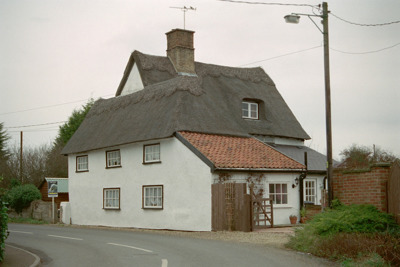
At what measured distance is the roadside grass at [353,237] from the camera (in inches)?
456

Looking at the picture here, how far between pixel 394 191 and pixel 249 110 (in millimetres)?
18484

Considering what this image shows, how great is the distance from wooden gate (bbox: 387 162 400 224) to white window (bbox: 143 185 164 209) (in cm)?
1312

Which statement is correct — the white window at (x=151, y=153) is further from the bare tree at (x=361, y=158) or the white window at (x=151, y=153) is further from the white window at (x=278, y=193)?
the bare tree at (x=361, y=158)

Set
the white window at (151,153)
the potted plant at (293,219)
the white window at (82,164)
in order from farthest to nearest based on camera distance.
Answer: the white window at (82,164) < the white window at (151,153) < the potted plant at (293,219)

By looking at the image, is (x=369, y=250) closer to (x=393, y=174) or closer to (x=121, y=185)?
(x=393, y=174)

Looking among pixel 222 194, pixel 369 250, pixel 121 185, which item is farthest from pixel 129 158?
pixel 369 250

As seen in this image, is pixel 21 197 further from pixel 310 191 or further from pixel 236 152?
pixel 310 191

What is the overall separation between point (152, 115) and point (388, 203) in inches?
613

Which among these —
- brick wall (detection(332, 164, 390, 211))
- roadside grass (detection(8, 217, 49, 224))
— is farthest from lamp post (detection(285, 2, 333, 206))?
roadside grass (detection(8, 217, 49, 224))

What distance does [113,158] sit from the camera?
2933cm

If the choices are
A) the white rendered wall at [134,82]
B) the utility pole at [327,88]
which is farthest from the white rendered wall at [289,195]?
the white rendered wall at [134,82]

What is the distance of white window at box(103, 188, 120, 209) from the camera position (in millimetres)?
28672

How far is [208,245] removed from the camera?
646 inches

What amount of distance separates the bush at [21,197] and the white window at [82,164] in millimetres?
7297
